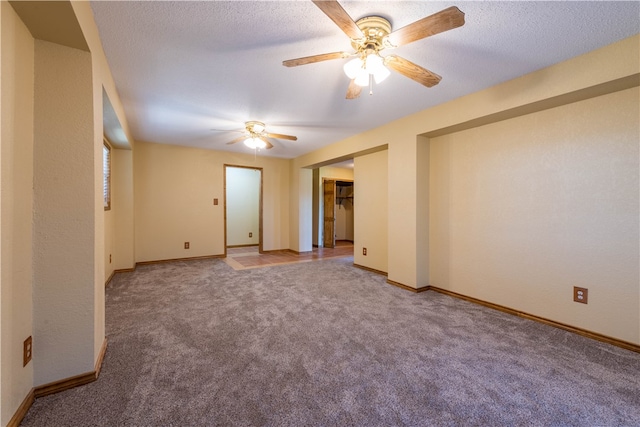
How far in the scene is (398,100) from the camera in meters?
2.77

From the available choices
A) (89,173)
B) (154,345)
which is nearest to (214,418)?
(154,345)

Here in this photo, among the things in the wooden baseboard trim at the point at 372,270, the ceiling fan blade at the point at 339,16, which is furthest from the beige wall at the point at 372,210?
the ceiling fan blade at the point at 339,16

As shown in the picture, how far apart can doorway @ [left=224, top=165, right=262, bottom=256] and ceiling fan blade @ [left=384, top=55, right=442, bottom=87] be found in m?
5.56

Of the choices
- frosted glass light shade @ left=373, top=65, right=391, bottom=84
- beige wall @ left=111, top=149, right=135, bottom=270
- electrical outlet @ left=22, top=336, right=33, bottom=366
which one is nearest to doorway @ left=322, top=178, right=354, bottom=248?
beige wall @ left=111, top=149, right=135, bottom=270

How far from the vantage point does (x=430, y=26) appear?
4.52ft

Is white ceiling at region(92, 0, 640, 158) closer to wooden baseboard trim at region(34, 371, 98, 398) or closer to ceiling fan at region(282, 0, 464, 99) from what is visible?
ceiling fan at region(282, 0, 464, 99)

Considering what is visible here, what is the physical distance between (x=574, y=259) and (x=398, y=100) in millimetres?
2193

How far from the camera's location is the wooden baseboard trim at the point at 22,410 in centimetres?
117

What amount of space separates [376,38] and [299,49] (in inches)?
23.3

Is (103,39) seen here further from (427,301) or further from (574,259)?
(574,259)

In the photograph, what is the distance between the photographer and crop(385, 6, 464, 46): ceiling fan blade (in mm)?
1268

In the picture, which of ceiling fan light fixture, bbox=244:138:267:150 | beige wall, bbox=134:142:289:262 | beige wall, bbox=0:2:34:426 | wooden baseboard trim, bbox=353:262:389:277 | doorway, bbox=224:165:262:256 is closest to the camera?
beige wall, bbox=0:2:34:426

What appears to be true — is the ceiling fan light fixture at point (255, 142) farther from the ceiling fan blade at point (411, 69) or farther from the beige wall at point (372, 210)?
the ceiling fan blade at point (411, 69)

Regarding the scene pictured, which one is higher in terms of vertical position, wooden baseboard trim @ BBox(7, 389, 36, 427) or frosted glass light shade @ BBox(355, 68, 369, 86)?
frosted glass light shade @ BBox(355, 68, 369, 86)
